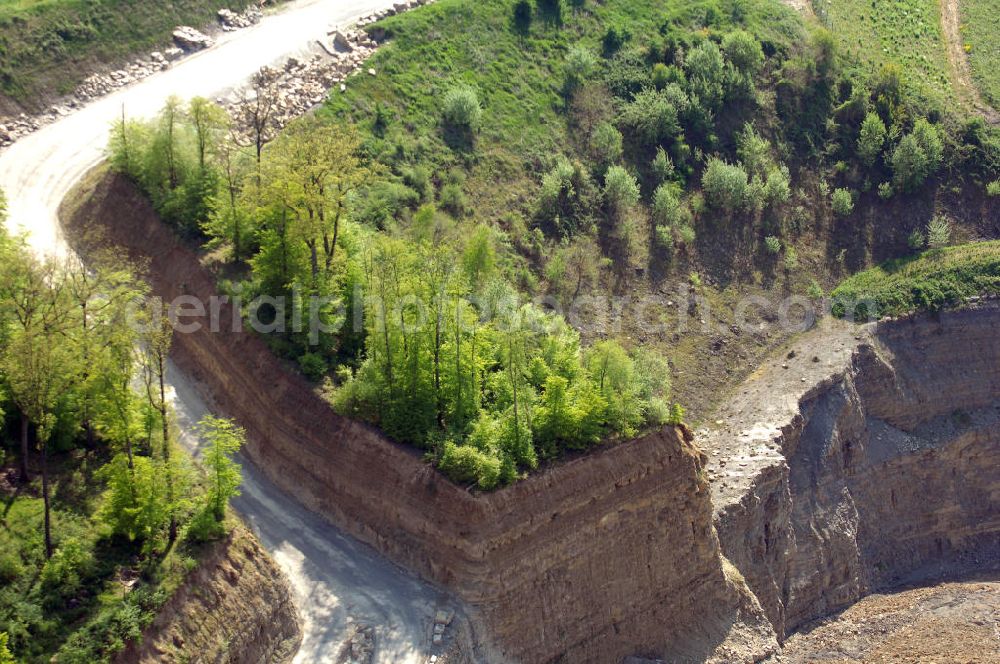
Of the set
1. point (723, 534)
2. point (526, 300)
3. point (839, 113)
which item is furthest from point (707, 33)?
point (723, 534)

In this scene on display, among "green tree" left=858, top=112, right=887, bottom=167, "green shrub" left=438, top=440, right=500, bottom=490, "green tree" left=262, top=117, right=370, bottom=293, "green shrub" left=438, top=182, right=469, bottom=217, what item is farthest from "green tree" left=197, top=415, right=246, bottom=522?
"green tree" left=858, top=112, right=887, bottom=167

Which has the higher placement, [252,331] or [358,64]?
[358,64]

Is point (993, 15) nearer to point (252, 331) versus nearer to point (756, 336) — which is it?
point (756, 336)

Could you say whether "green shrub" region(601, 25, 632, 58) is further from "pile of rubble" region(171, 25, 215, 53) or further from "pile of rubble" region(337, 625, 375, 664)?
"pile of rubble" region(337, 625, 375, 664)

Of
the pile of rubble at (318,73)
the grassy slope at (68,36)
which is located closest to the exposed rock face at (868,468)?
the pile of rubble at (318,73)

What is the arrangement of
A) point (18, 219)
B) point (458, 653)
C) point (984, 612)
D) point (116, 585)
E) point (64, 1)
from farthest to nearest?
1. point (64, 1)
2. point (984, 612)
3. point (18, 219)
4. point (458, 653)
5. point (116, 585)

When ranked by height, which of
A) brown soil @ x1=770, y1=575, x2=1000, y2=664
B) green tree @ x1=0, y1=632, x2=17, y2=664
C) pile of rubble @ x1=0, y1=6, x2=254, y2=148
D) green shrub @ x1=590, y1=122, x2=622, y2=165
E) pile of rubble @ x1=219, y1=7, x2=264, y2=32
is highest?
pile of rubble @ x1=219, y1=7, x2=264, y2=32

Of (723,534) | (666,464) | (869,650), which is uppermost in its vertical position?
(666,464)
